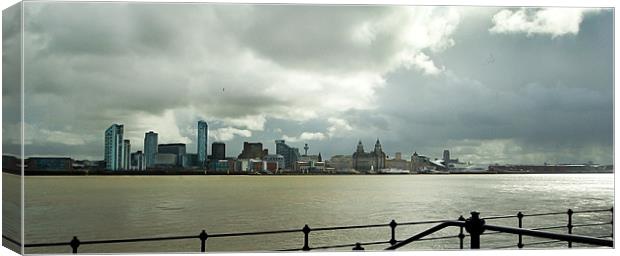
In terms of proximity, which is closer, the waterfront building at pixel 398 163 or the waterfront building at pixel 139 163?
the waterfront building at pixel 139 163

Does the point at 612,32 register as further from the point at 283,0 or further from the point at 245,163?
the point at 245,163

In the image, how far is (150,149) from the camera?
17.2 ft

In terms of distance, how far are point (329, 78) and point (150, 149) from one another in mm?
1338

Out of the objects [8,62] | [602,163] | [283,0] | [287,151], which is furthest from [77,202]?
[602,163]

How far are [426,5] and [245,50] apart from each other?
1.33 metres

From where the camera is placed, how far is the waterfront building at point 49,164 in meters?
5.01

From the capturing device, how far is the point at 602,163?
5.66 meters

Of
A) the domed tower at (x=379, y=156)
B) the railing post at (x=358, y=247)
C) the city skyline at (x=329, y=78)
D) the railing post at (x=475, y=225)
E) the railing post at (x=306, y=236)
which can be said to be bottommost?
the railing post at (x=358, y=247)

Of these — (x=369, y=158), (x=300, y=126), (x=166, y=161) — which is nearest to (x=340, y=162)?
(x=369, y=158)

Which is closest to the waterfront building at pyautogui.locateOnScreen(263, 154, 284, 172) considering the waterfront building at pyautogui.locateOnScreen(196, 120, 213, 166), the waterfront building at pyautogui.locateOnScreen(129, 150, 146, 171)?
the waterfront building at pyautogui.locateOnScreen(196, 120, 213, 166)

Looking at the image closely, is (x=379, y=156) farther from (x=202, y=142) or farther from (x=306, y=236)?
(x=202, y=142)

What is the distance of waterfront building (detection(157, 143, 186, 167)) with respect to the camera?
5.27 meters

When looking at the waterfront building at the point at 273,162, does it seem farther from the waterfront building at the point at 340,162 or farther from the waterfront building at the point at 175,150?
the waterfront building at the point at 175,150

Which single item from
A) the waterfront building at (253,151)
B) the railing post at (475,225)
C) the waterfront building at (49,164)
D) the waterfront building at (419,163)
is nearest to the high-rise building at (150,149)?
the waterfront building at (49,164)
